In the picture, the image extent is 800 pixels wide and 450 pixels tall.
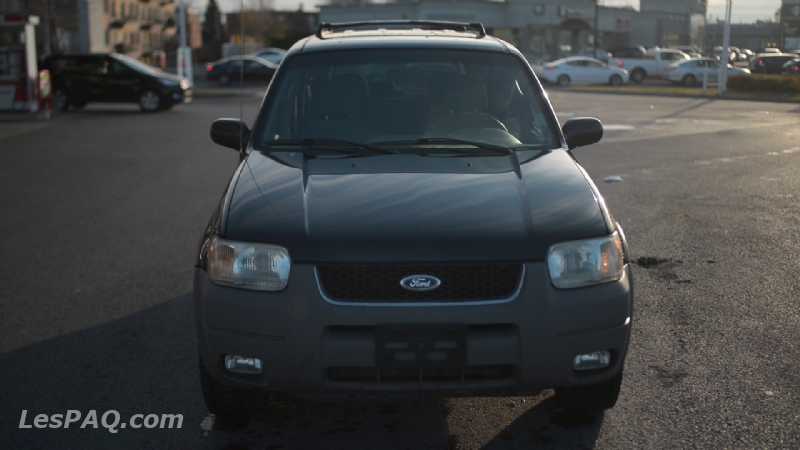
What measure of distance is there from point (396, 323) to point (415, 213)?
0.51 metres

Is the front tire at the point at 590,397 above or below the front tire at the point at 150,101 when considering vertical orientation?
above

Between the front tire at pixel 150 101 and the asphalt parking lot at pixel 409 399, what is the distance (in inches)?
536

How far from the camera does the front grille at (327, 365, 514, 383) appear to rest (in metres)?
3.74

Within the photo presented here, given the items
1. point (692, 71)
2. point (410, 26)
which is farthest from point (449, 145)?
point (692, 71)

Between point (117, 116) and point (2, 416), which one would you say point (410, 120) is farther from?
point (117, 116)

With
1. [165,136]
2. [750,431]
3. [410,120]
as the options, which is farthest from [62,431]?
[165,136]

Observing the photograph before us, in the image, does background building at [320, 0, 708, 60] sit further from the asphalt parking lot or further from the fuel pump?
the asphalt parking lot

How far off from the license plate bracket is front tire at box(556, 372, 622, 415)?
30.0 inches

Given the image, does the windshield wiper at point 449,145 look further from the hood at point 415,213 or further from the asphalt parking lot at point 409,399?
the asphalt parking lot at point 409,399

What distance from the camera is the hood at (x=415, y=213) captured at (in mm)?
3783

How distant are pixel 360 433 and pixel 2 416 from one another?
1649 millimetres

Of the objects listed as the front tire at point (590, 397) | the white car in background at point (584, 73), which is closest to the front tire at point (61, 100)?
the white car in background at point (584, 73)

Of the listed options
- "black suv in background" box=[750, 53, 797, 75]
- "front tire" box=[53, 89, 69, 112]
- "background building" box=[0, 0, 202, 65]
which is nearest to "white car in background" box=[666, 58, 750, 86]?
"black suv in background" box=[750, 53, 797, 75]

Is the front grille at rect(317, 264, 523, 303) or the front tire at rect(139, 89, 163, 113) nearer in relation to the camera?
the front grille at rect(317, 264, 523, 303)
